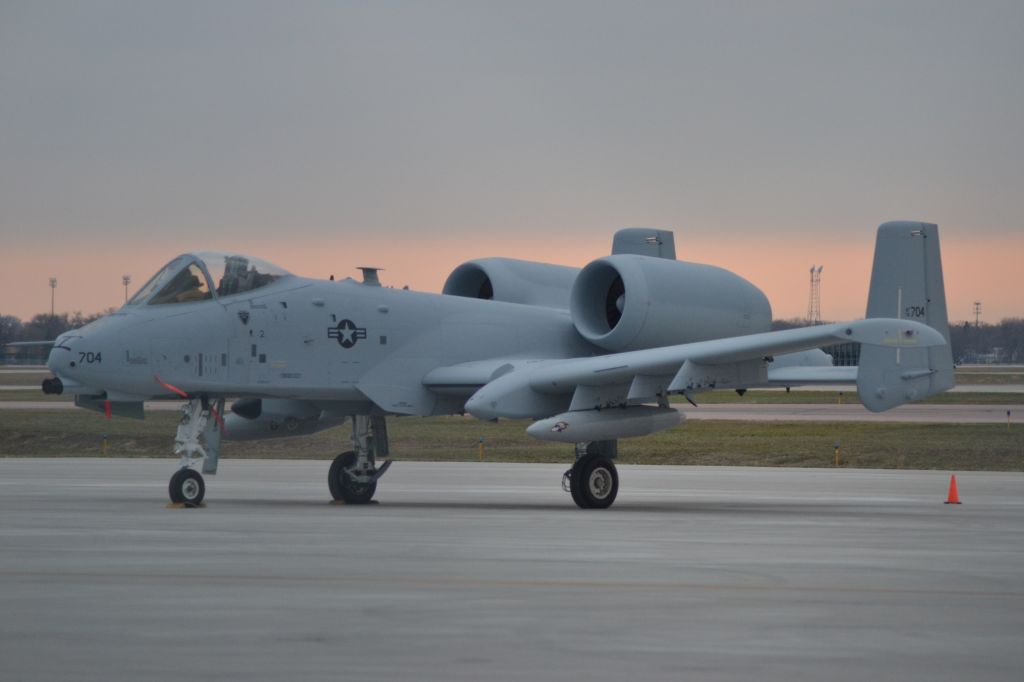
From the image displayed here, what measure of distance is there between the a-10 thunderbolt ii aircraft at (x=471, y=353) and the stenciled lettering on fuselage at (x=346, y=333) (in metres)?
0.02

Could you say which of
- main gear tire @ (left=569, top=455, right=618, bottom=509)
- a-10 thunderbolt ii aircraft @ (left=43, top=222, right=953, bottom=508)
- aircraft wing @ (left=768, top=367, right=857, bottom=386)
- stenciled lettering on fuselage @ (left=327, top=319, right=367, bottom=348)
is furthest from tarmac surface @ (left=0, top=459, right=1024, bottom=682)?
stenciled lettering on fuselage @ (left=327, top=319, right=367, bottom=348)

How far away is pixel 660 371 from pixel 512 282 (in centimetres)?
591

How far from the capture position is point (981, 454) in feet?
125

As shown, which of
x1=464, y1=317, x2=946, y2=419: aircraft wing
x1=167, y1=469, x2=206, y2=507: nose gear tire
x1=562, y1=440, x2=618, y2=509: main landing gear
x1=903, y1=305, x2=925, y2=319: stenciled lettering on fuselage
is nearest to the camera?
x1=464, y1=317, x2=946, y2=419: aircraft wing

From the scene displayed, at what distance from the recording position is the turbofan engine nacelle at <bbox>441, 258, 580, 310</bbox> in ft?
83.4

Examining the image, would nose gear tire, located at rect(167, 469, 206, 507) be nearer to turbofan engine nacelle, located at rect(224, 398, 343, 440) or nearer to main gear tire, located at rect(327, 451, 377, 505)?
main gear tire, located at rect(327, 451, 377, 505)

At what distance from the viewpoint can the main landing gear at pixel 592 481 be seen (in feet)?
68.0

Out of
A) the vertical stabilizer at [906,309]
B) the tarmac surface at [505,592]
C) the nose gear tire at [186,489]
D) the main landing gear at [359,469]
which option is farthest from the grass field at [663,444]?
the nose gear tire at [186,489]

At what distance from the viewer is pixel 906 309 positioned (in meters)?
21.0

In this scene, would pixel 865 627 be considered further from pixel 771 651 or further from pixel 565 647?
pixel 565 647

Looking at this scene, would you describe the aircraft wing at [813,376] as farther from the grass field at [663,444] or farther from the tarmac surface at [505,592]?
the grass field at [663,444]

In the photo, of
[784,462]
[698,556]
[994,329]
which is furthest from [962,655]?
[994,329]

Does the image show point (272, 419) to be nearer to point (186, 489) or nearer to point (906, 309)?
point (186, 489)

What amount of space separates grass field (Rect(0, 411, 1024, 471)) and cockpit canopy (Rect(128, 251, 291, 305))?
1843 centimetres
